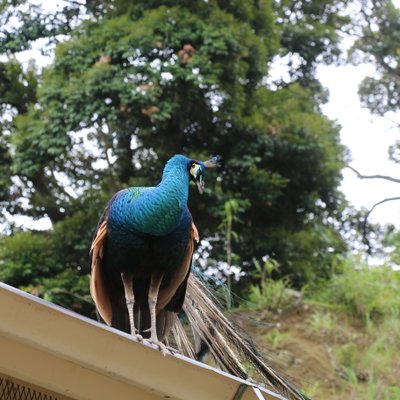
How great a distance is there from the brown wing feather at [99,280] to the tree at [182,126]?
6.10 m

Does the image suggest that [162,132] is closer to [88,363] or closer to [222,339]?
[222,339]

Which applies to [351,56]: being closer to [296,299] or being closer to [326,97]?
[326,97]

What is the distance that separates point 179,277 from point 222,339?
0.36 metres

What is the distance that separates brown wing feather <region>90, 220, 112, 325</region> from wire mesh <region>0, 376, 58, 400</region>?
1264 millimetres

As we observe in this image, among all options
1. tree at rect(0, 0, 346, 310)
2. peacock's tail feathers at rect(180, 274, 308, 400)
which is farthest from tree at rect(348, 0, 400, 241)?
peacock's tail feathers at rect(180, 274, 308, 400)

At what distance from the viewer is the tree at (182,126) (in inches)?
396

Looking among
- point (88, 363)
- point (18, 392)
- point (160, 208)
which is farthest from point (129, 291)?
point (88, 363)

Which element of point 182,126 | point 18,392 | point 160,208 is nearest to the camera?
point 18,392

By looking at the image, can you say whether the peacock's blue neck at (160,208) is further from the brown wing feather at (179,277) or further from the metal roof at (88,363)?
the metal roof at (88,363)

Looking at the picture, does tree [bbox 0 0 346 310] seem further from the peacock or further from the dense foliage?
the peacock

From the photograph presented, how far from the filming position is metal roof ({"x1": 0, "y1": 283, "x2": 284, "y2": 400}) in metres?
2.22

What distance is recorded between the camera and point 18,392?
8.03 feet

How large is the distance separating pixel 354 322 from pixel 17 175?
189 inches

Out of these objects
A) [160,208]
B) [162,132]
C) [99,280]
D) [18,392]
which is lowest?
[18,392]
